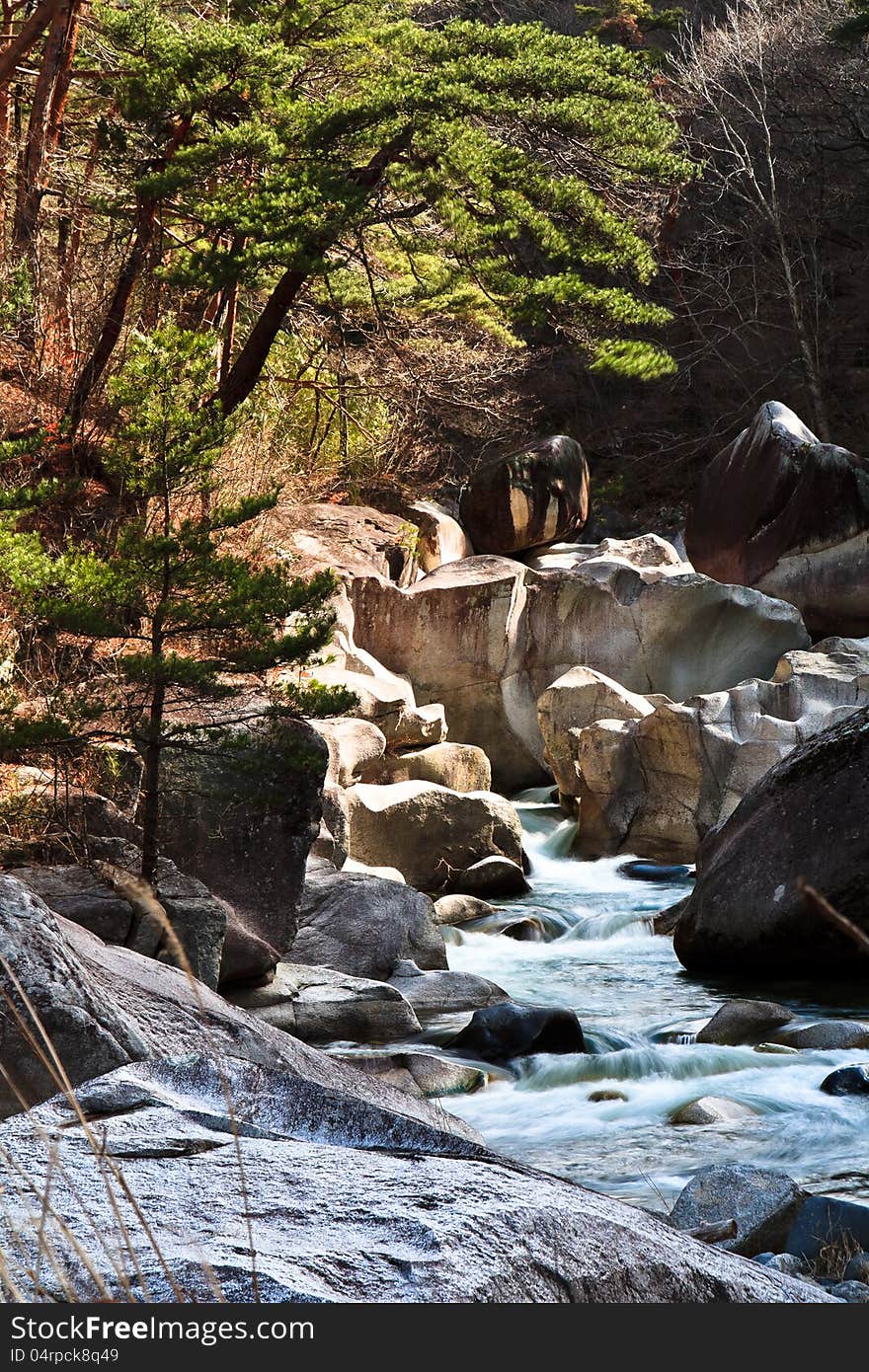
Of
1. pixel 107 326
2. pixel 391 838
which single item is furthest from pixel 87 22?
pixel 391 838

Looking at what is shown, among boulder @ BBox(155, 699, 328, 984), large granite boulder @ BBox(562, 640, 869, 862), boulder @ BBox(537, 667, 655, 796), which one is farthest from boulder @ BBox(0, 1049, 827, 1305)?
boulder @ BBox(537, 667, 655, 796)

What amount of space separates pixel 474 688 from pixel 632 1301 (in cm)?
1261

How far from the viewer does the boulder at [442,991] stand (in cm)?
736

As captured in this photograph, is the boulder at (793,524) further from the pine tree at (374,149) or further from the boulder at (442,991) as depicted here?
the boulder at (442,991)

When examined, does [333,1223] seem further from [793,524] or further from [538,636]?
[793,524]

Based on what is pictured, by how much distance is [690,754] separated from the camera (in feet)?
38.9

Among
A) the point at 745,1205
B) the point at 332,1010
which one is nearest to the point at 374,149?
the point at 332,1010

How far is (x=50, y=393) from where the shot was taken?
11305mm

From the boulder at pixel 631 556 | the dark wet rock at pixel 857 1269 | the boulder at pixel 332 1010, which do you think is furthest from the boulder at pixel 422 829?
the dark wet rock at pixel 857 1269

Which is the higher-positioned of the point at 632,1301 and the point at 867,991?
the point at 632,1301

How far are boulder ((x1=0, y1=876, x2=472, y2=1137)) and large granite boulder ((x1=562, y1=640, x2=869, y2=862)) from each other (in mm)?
8211

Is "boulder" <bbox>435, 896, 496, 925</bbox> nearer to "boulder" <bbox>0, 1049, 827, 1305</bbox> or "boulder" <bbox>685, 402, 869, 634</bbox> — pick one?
"boulder" <bbox>0, 1049, 827, 1305</bbox>

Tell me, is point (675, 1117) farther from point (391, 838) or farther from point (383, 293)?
point (383, 293)

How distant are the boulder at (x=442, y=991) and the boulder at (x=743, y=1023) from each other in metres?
1.26
